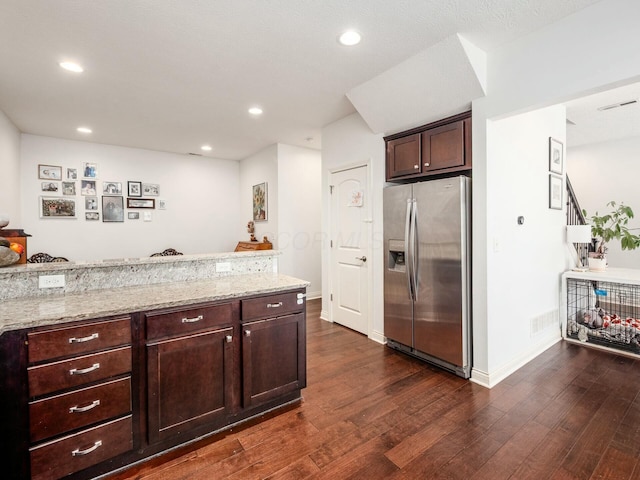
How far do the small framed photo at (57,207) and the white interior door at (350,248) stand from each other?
4.26 meters

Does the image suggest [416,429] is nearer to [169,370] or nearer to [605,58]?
[169,370]

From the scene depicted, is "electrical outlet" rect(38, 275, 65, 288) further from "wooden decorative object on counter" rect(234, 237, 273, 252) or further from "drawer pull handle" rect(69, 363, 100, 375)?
"wooden decorative object on counter" rect(234, 237, 273, 252)

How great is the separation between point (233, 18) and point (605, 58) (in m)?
2.39

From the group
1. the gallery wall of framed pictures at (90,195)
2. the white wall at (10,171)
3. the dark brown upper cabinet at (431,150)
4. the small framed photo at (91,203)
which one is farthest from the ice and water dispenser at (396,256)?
the small framed photo at (91,203)

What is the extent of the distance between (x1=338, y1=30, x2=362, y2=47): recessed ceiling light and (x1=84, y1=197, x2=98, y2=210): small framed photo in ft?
16.3

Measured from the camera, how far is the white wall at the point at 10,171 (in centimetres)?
377

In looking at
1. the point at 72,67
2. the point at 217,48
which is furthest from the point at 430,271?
the point at 72,67

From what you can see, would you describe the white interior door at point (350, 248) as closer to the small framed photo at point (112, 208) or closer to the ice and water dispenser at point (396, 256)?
the ice and water dispenser at point (396, 256)

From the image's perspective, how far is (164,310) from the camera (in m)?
1.79

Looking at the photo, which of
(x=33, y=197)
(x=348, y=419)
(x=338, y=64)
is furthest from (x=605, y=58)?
(x=33, y=197)

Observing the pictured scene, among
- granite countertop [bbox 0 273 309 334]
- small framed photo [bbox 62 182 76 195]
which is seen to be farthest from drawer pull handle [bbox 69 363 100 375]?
small framed photo [bbox 62 182 76 195]

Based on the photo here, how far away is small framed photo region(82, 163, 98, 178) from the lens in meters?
Answer: 5.10

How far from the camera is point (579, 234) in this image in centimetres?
365

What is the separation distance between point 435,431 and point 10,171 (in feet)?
18.8
